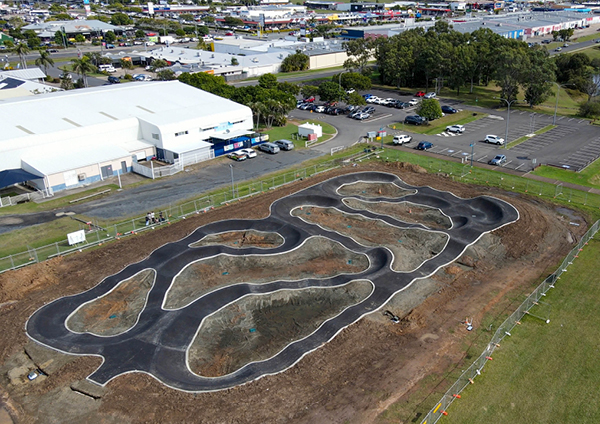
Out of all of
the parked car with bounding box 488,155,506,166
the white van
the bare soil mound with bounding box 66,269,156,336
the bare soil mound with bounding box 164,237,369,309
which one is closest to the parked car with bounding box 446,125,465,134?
the parked car with bounding box 488,155,506,166

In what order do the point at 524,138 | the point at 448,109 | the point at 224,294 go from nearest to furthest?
the point at 224,294
the point at 524,138
the point at 448,109

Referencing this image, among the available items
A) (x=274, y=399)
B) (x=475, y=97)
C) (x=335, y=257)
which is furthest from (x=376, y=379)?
(x=475, y=97)

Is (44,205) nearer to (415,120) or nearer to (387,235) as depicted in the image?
(387,235)

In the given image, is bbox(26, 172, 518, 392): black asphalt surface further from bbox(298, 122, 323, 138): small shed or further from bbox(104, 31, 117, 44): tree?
bbox(104, 31, 117, 44): tree

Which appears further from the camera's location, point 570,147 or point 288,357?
point 570,147

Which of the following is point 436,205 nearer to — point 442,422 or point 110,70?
point 442,422

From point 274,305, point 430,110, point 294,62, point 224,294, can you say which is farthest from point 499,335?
point 294,62

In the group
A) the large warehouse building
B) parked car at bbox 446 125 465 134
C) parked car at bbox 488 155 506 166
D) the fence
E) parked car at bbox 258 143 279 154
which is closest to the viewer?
the fence
